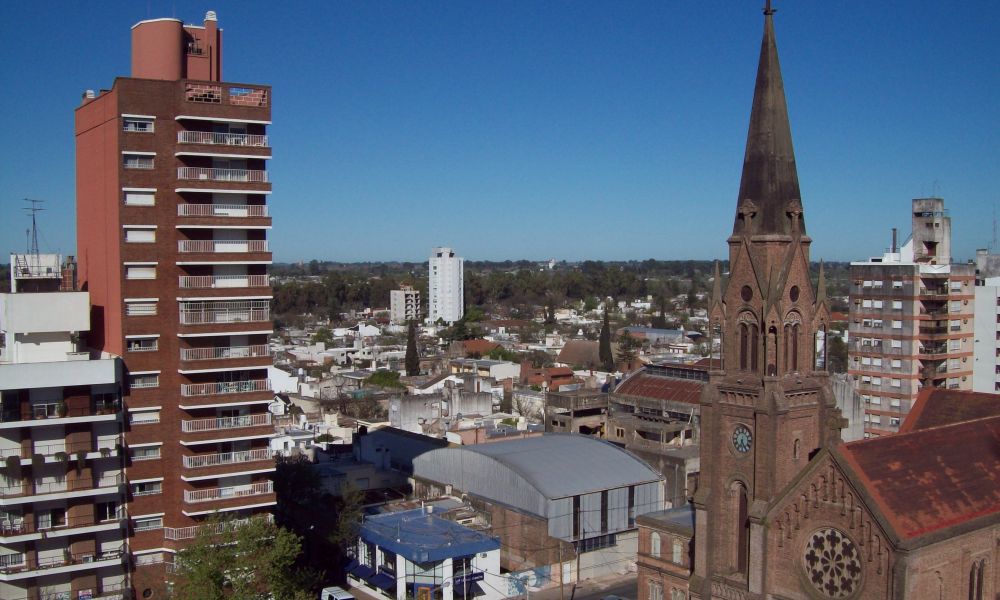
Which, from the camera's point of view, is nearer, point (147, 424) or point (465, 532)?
point (147, 424)

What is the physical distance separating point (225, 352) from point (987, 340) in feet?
180

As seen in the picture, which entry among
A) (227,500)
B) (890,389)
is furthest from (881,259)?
(227,500)

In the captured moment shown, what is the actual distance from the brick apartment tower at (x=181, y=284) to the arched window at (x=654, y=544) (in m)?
14.9

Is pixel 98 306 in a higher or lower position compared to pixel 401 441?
higher

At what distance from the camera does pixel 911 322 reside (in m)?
62.3

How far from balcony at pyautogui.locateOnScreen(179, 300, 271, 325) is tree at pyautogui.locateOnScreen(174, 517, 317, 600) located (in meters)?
7.46

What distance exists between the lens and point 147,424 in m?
33.7

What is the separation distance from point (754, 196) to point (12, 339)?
2729cm

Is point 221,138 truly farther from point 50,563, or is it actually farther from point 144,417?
point 50,563

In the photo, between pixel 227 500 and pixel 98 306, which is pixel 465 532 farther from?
pixel 98 306

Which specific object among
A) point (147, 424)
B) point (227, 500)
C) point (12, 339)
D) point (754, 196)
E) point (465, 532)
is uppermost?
point (754, 196)

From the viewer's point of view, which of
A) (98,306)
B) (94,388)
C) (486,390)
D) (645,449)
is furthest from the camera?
(486,390)

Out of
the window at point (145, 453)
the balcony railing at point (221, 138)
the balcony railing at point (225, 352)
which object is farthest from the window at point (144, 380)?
the balcony railing at point (221, 138)

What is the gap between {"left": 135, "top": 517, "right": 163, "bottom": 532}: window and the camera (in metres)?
33.7
